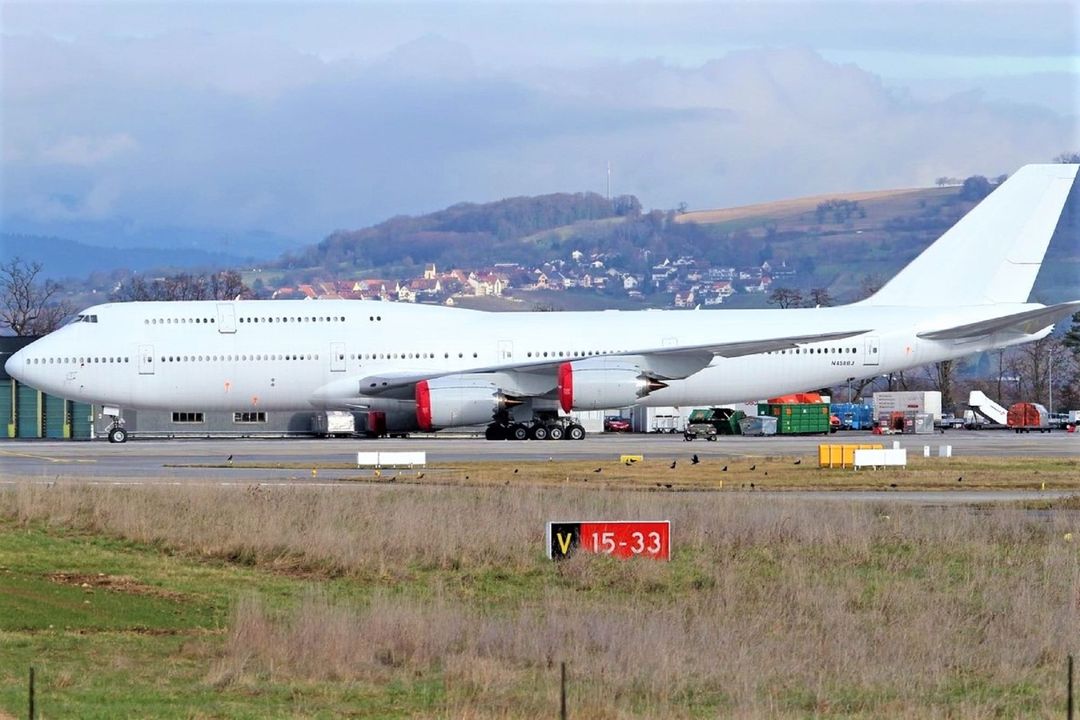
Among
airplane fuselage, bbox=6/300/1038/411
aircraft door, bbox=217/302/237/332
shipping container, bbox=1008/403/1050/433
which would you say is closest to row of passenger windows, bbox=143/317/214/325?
airplane fuselage, bbox=6/300/1038/411

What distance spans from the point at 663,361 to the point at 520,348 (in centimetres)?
525

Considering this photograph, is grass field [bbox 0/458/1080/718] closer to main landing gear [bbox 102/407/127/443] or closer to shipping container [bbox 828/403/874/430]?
main landing gear [bbox 102/407/127/443]

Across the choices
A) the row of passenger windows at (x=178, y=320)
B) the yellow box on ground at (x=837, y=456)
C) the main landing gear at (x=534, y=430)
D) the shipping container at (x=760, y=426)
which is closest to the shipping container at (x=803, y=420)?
the shipping container at (x=760, y=426)

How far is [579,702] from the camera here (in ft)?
43.8

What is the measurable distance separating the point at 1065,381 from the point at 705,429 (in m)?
88.7

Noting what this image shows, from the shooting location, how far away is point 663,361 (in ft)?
174

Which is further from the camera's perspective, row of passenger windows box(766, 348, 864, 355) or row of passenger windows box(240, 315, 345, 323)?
row of passenger windows box(766, 348, 864, 355)

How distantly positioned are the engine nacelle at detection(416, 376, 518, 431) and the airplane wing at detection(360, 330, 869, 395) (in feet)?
3.47

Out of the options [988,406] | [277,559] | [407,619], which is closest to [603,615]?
[407,619]

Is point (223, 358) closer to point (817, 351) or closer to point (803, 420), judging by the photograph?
point (817, 351)

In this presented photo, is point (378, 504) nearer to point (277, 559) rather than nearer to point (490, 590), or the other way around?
point (277, 559)

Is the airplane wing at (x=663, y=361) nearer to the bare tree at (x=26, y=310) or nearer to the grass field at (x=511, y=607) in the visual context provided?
the grass field at (x=511, y=607)

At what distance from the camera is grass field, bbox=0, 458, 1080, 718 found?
1393 centimetres

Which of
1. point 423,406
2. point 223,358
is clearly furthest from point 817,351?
point 223,358
